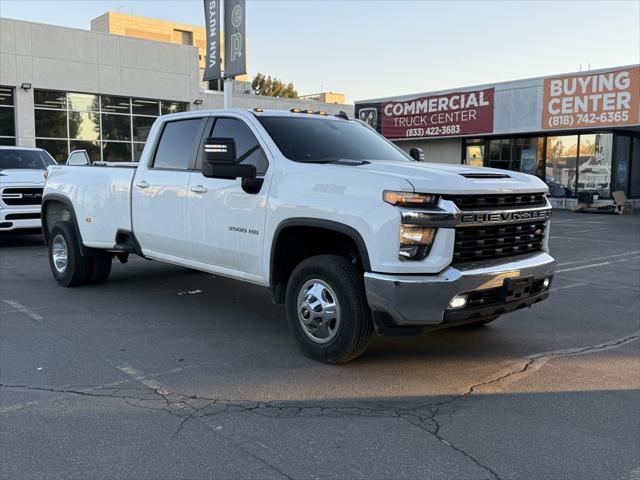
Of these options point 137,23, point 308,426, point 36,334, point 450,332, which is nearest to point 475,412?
point 308,426

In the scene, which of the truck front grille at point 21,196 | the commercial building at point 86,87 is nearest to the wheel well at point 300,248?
the truck front grille at point 21,196

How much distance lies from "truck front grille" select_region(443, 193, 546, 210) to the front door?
1.67 meters

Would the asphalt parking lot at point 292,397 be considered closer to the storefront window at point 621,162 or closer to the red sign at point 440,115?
the storefront window at point 621,162

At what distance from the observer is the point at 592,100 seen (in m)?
22.2

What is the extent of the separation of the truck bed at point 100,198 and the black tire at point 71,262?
283 millimetres

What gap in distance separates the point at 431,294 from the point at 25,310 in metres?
4.78

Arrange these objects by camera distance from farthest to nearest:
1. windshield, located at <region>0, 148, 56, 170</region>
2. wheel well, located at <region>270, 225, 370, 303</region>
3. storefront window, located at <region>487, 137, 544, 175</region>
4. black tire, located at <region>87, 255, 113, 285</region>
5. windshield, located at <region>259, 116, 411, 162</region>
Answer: storefront window, located at <region>487, 137, 544, 175</region>, windshield, located at <region>0, 148, 56, 170</region>, black tire, located at <region>87, 255, 113, 285</region>, windshield, located at <region>259, 116, 411, 162</region>, wheel well, located at <region>270, 225, 370, 303</region>

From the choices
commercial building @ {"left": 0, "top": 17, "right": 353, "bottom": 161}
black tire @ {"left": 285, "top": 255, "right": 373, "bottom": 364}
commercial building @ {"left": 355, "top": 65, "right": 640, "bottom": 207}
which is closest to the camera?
black tire @ {"left": 285, "top": 255, "right": 373, "bottom": 364}

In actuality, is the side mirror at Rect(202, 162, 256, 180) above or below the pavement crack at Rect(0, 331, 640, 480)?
above

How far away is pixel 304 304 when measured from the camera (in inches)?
199

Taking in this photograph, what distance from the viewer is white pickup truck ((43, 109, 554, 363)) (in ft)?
14.3

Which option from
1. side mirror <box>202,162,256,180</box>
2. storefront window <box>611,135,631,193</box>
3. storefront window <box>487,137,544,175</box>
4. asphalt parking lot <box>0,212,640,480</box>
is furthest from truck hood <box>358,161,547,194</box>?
storefront window <box>487,137,544,175</box>

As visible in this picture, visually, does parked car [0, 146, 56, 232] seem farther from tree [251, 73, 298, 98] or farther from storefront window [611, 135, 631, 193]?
tree [251, 73, 298, 98]

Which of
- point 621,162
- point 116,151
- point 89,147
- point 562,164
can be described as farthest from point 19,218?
point 621,162
